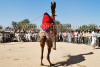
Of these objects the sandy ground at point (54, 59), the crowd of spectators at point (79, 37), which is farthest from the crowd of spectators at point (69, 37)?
the sandy ground at point (54, 59)

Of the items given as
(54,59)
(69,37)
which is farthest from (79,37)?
(54,59)

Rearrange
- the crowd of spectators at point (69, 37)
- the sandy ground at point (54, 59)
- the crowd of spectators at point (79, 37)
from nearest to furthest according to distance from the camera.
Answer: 1. the sandy ground at point (54, 59)
2. the crowd of spectators at point (79, 37)
3. the crowd of spectators at point (69, 37)

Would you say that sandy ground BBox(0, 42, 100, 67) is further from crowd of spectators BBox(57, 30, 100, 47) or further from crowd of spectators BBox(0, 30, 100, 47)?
crowd of spectators BBox(57, 30, 100, 47)

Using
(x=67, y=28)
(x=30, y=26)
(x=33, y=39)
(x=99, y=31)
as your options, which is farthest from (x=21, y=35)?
(x=99, y=31)

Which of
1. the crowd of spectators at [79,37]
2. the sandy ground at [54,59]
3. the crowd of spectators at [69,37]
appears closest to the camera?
the sandy ground at [54,59]

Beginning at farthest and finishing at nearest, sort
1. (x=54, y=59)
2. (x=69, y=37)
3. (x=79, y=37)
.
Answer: (x=69, y=37) < (x=79, y=37) < (x=54, y=59)

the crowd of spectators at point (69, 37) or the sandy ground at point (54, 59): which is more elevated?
the crowd of spectators at point (69, 37)

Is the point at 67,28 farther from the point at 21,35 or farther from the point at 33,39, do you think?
the point at 21,35

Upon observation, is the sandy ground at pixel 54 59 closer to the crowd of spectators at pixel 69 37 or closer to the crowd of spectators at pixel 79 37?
the crowd of spectators at pixel 69 37

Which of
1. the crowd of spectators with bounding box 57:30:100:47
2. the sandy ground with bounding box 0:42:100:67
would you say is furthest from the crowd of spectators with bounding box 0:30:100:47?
the sandy ground with bounding box 0:42:100:67

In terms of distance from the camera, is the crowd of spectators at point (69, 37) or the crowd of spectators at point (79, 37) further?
the crowd of spectators at point (69, 37)

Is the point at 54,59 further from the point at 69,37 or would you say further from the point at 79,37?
the point at 69,37

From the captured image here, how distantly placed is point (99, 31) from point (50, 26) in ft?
26.9

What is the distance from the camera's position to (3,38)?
54.7ft
